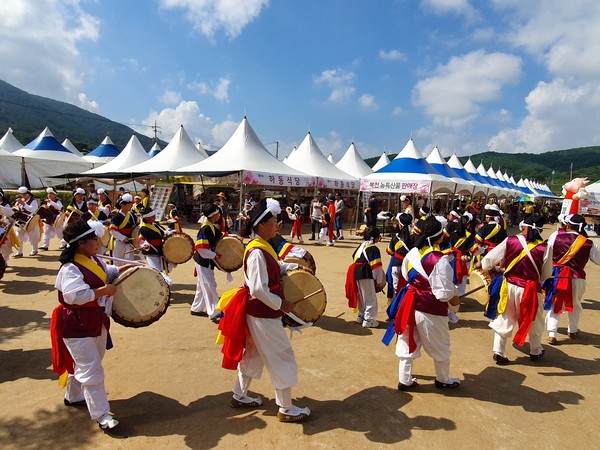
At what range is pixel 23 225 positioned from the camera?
928 centimetres

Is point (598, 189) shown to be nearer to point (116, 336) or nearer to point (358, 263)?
point (358, 263)

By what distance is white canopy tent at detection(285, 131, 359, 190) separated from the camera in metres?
19.1

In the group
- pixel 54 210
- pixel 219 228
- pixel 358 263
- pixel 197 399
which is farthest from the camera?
pixel 54 210

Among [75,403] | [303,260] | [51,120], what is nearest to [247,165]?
[303,260]

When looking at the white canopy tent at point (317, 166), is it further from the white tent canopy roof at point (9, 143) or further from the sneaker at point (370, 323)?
the white tent canopy roof at point (9, 143)

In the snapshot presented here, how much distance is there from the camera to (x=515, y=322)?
14.2 feet

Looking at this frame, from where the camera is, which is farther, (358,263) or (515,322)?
(358,263)

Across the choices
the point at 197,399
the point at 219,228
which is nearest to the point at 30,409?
the point at 197,399

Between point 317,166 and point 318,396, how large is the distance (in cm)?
1703

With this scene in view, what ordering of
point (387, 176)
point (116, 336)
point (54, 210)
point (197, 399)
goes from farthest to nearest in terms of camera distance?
point (387, 176) < point (54, 210) < point (116, 336) < point (197, 399)

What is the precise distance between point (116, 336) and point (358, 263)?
3.52 m

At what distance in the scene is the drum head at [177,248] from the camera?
235 inches

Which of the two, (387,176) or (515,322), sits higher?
(387,176)

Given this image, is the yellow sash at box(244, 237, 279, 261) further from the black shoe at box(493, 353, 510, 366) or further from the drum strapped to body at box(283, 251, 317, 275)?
the black shoe at box(493, 353, 510, 366)
